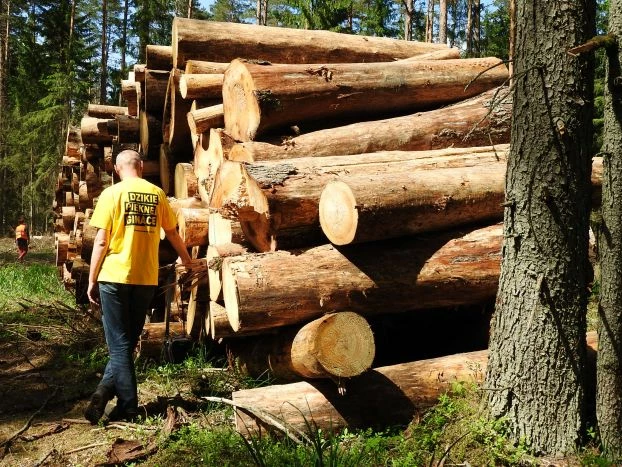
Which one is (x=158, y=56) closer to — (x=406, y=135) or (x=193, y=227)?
(x=193, y=227)

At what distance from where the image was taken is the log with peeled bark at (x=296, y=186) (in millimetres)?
4738

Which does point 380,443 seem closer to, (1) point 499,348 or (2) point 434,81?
(1) point 499,348

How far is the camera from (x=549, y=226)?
377 cm

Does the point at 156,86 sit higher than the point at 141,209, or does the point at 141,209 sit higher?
the point at 156,86

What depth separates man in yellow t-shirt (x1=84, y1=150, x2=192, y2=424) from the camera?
4.62m

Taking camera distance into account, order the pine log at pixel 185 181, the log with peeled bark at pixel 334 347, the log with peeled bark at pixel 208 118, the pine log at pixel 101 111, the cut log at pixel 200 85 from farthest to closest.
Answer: the pine log at pixel 101 111
the pine log at pixel 185 181
the cut log at pixel 200 85
the log with peeled bark at pixel 208 118
the log with peeled bark at pixel 334 347

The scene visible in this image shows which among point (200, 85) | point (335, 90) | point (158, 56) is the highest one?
point (158, 56)

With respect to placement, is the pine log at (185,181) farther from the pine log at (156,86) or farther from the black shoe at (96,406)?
the black shoe at (96,406)

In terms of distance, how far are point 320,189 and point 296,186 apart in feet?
0.66

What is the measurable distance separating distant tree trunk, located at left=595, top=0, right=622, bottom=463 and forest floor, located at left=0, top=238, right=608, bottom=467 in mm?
245

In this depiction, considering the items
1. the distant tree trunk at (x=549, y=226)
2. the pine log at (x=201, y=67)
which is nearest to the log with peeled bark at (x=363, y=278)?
the distant tree trunk at (x=549, y=226)

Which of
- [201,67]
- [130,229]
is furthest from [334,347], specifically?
[201,67]

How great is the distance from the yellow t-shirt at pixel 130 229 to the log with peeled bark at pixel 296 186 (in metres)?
0.61

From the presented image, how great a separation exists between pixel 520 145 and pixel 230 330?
275 cm
